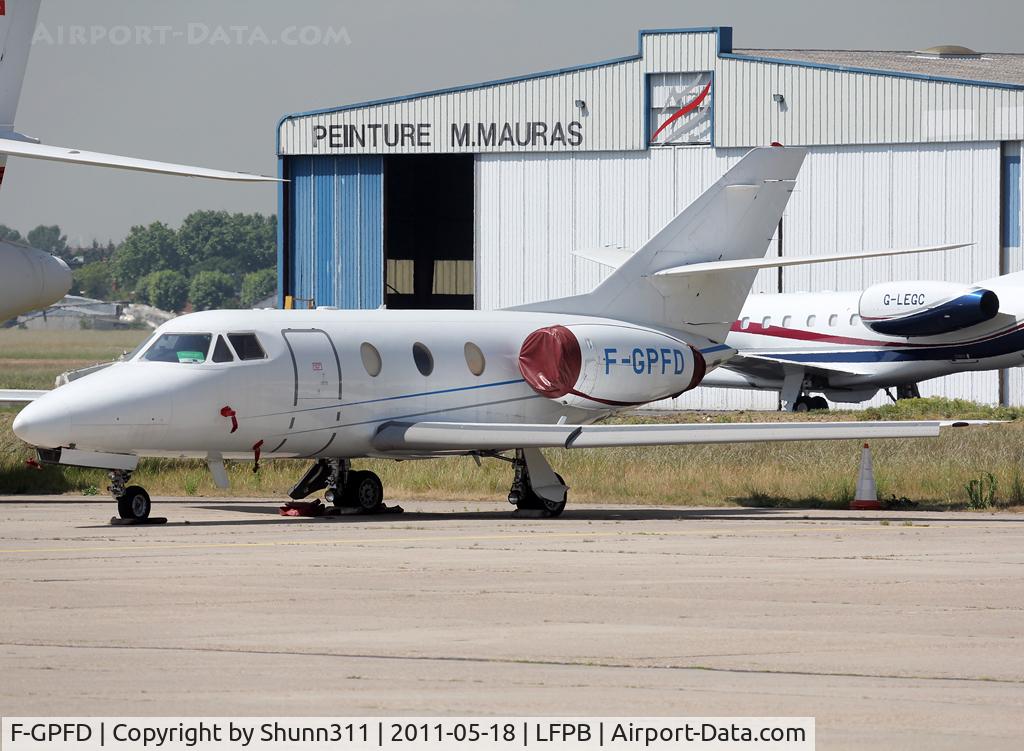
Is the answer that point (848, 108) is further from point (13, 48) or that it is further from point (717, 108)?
point (13, 48)

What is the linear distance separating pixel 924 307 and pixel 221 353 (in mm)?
23772

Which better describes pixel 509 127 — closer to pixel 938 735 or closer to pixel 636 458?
pixel 636 458

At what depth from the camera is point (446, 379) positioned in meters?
21.8

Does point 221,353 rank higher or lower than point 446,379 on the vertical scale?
higher

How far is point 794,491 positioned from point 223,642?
1518 centimetres

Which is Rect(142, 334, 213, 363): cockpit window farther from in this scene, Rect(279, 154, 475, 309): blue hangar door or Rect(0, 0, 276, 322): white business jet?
Rect(279, 154, 475, 309): blue hangar door

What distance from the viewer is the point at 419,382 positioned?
2153 cm

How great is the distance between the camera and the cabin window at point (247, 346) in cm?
1992

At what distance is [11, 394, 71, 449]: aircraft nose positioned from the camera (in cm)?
1827

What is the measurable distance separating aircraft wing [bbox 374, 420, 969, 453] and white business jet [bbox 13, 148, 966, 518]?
0.02 m

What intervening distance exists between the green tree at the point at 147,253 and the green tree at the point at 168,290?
202 inches

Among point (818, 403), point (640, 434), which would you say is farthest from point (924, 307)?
point (640, 434)

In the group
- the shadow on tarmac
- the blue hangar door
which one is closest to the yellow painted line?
the shadow on tarmac

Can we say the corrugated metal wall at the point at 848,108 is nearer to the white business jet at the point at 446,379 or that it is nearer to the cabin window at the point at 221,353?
the white business jet at the point at 446,379
